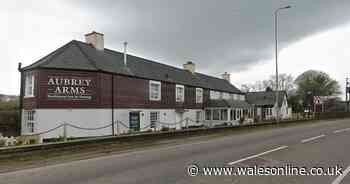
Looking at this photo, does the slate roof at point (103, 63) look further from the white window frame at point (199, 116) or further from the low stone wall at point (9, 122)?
the low stone wall at point (9, 122)

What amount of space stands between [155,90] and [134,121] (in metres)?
5.46

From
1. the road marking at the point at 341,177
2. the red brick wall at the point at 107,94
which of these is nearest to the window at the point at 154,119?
the red brick wall at the point at 107,94

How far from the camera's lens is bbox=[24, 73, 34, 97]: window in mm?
25620

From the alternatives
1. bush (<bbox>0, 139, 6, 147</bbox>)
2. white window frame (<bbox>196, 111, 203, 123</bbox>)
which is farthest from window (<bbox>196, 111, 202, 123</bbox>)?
bush (<bbox>0, 139, 6, 147</bbox>)

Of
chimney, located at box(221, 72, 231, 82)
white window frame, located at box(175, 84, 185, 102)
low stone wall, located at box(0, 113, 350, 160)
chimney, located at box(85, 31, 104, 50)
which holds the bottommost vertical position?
low stone wall, located at box(0, 113, 350, 160)

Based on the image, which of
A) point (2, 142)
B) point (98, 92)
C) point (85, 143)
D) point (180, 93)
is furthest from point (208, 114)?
point (85, 143)

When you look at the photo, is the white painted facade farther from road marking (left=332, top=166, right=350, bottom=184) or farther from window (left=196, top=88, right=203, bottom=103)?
road marking (left=332, top=166, right=350, bottom=184)

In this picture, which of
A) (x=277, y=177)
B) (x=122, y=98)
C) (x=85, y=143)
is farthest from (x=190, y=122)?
(x=277, y=177)

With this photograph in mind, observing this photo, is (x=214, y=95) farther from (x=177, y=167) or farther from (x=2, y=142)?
(x=177, y=167)

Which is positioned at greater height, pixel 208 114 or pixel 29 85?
pixel 29 85

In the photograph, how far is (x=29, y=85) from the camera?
85.7ft

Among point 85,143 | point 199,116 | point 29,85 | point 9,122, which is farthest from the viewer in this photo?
point 199,116

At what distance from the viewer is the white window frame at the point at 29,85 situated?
25.5 meters

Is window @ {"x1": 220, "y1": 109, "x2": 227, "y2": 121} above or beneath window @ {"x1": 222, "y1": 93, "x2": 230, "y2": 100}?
beneath
